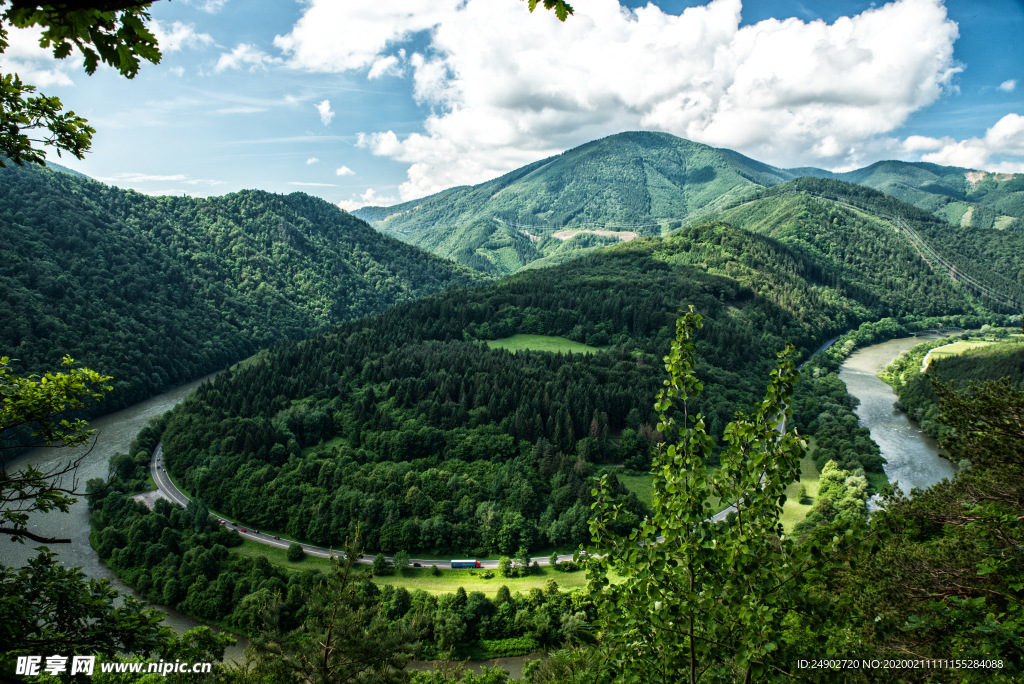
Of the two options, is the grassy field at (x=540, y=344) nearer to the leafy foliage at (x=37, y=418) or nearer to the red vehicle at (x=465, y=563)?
the red vehicle at (x=465, y=563)

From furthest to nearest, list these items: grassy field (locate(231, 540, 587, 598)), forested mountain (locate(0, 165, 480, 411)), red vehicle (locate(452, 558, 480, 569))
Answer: forested mountain (locate(0, 165, 480, 411)) < red vehicle (locate(452, 558, 480, 569)) < grassy field (locate(231, 540, 587, 598))

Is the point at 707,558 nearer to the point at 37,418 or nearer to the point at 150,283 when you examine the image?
the point at 37,418

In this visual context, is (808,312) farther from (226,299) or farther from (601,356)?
(226,299)

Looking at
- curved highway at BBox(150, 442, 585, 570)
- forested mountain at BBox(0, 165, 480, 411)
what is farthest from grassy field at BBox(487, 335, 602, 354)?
forested mountain at BBox(0, 165, 480, 411)

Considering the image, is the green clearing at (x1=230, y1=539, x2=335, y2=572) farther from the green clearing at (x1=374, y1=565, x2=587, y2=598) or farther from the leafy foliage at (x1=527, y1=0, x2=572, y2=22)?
the leafy foliage at (x1=527, y1=0, x2=572, y2=22)

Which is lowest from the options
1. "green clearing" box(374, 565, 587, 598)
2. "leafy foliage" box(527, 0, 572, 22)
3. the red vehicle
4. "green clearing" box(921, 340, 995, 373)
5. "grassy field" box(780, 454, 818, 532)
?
"green clearing" box(374, 565, 587, 598)

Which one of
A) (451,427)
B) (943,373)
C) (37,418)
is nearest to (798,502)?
(451,427)

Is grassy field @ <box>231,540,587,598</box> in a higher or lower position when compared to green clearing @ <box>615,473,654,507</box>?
lower

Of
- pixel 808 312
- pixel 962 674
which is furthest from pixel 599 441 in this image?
pixel 808 312
